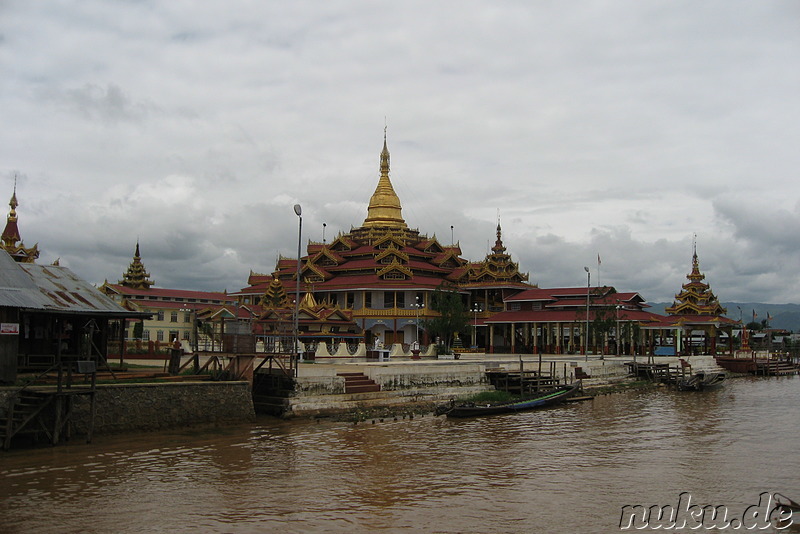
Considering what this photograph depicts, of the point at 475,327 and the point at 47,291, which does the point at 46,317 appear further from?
the point at 475,327

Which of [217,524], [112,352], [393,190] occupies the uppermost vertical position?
[393,190]

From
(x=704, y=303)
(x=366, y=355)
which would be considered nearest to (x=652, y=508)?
(x=366, y=355)

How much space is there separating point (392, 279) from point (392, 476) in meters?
53.3

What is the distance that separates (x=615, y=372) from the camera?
52125 mm

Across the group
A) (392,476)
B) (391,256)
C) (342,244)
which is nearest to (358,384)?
(392,476)

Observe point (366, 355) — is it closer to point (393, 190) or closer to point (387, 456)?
point (387, 456)

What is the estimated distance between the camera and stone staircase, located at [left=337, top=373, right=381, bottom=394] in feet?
113

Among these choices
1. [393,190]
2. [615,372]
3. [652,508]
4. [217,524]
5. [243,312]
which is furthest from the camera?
[393,190]

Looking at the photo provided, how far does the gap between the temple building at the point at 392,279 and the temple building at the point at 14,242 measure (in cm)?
2104

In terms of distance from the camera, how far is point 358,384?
34.8m

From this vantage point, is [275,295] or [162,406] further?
[275,295]

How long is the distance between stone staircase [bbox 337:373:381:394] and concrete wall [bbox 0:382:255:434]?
A: 5257mm

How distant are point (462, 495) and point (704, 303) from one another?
217 feet

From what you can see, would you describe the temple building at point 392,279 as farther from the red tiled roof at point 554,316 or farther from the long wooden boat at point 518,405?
the long wooden boat at point 518,405
